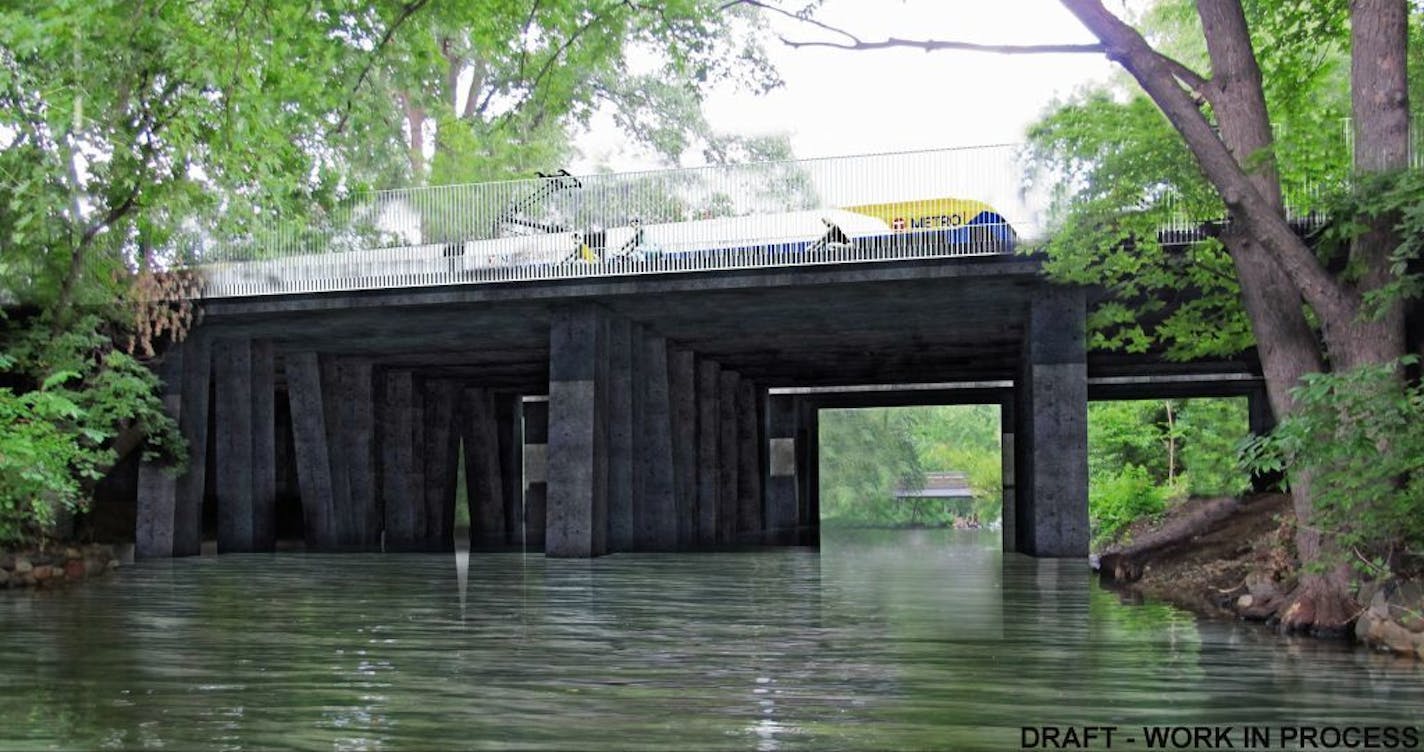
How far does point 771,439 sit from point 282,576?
25.1m

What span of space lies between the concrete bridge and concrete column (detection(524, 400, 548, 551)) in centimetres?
351

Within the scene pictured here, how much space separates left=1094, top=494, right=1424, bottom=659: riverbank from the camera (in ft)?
37.4

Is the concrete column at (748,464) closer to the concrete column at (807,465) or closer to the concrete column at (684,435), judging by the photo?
the concrete column at (807,465)

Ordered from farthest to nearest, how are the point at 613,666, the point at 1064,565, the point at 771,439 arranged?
1. the point at 771,439
2. the point at 1064,565
3. the point at 613,666

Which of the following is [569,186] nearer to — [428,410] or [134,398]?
[134,398]

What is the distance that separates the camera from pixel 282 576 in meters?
20.6

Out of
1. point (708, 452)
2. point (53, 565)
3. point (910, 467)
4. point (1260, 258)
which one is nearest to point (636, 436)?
point (708, 452)

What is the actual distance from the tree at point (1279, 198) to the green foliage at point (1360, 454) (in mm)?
431

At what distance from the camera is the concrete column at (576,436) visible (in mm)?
24688

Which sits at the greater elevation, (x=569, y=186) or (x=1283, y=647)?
(x=569, y=186)

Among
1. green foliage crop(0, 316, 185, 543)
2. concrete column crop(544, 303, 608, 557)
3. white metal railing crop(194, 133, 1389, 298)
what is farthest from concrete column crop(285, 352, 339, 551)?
concrete column crop(544, 303, 608, 557)

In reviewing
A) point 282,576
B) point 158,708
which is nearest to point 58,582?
point 282,576

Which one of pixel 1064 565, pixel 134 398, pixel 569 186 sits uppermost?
pixel 569 186

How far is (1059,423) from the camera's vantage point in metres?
22.9
